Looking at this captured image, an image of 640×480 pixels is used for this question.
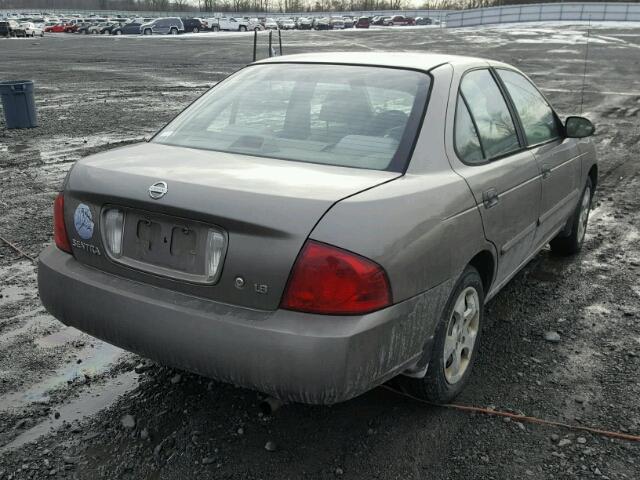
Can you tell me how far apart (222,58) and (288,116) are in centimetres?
2989

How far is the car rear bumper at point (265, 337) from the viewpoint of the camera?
2.39 meters

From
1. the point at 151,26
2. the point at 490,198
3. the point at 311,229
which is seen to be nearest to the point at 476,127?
the point at 490,198

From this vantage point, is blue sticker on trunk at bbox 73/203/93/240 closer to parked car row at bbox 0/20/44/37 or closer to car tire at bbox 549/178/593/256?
car tire at bbox 549/178/593/256

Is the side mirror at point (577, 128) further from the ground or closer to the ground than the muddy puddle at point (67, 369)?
further from the ground

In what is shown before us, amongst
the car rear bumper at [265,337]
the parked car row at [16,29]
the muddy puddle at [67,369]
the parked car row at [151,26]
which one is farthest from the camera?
the parked car row at [151,26]

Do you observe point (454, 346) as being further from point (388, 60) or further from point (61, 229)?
point (61, 229)

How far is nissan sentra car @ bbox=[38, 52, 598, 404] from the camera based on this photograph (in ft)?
7.97

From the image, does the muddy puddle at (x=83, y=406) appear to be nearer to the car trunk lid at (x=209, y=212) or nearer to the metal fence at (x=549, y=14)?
the car trunk lid at (x=209, y=212)

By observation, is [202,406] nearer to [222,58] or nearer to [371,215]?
[371,215]

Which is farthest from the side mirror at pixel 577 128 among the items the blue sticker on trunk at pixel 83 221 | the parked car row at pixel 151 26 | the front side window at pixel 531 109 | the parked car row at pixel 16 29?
the parked car row at pixel 16 29

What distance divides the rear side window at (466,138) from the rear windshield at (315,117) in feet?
0.74

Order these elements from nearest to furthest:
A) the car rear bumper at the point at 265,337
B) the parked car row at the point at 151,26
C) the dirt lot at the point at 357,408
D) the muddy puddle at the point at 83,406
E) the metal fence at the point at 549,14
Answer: the car rear bumper at the point at 265,337, the dirt lot at the point at 357,408, the muddy puddle at the point at 83,406, the metal fence at the point at 549,14, the parked car row at the point at 151,26

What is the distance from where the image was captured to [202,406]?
10.5 feet

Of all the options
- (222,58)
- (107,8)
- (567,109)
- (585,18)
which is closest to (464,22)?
(585,18)
